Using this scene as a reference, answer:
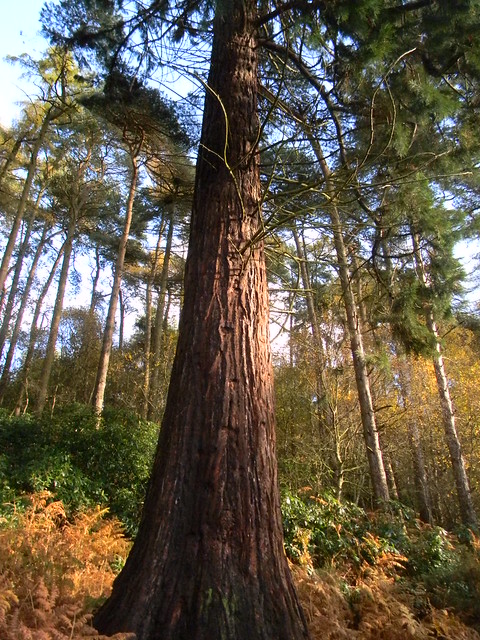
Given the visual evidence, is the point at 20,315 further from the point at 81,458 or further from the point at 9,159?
the point at 81,458

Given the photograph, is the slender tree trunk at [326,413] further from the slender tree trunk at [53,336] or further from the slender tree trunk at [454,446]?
the slender tree trunk at [53,336]

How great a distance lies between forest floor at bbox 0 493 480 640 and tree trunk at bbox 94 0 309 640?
0.28 m

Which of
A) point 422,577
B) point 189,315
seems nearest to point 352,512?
point 422,577

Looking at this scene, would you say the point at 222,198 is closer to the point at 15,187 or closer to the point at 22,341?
the point at 15,187

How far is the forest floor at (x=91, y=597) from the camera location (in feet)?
5.95

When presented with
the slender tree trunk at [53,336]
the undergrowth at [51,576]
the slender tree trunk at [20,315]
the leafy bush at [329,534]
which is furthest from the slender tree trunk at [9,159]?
the leafy bush at [329,534]

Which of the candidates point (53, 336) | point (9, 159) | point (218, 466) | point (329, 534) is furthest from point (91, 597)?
point (9, 159)

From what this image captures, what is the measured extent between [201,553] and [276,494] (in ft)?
1.64

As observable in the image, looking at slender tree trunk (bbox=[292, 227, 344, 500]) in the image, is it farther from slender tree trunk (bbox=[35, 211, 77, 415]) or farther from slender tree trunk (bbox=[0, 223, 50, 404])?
slender tree trunk (bbox=[0, 223, 50, 404])

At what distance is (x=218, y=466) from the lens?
2.12 m

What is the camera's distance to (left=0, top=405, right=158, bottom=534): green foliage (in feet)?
20.6

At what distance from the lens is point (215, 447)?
85.2 inches

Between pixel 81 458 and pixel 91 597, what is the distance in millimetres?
5411

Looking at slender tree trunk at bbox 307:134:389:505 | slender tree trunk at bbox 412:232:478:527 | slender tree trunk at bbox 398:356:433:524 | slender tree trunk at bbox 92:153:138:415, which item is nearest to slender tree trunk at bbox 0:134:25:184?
slender tree trunk at bbox 92:153:138:415
